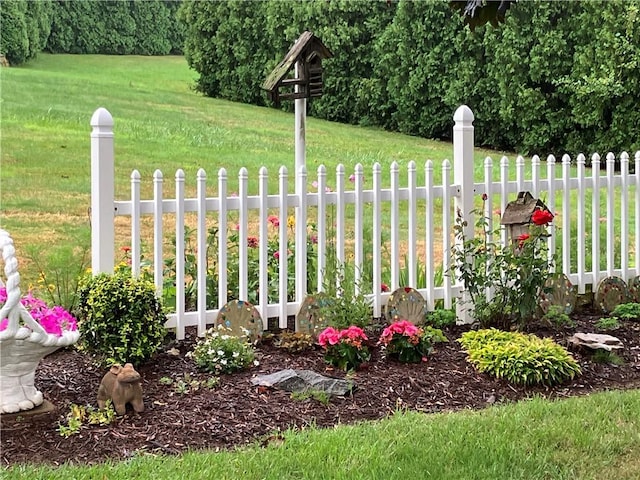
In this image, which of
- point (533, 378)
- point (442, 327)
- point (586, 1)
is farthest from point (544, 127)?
point (533, 378)

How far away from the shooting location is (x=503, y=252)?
20.9ft

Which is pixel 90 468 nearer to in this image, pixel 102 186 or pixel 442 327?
pixel 102 186

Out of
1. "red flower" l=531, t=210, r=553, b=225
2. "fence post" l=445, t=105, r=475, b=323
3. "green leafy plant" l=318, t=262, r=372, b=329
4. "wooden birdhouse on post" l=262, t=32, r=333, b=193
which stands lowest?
"green leafy plant" l=318, t=262, r=372, b=329

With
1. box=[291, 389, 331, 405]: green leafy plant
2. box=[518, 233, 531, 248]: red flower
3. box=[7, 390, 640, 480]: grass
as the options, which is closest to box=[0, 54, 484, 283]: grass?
box=[291, 389, 331, 405]: green leafy plant

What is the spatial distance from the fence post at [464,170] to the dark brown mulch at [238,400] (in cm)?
105

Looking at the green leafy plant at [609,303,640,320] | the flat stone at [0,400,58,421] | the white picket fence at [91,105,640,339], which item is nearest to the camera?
the flat stone at [0,400,58,421]

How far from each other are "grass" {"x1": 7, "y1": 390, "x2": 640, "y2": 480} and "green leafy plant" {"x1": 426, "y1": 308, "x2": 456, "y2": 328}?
199cm

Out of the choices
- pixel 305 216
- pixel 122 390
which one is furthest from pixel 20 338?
pixel 305 216

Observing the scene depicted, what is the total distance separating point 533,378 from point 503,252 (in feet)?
4.16

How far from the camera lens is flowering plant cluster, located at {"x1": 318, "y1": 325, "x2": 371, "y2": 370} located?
5.41 meters

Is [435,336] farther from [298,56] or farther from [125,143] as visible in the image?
[125,143]

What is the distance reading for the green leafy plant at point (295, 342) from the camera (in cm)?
579

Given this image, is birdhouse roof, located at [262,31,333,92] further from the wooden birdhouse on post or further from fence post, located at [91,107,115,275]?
fence post, located at [91,107,115,275]

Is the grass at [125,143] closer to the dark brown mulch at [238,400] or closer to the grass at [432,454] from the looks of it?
the dark brown mulch at [238,400]
